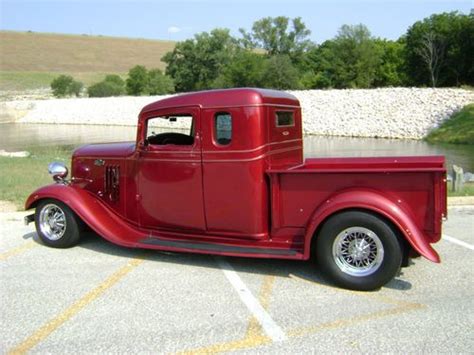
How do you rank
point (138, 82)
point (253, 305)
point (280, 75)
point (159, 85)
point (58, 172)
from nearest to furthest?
point (253, 305) < point (58, 172) < point (280, 75) < point (159, 85) < point (138, 82)

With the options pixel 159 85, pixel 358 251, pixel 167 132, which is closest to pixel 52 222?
pixel 167 132

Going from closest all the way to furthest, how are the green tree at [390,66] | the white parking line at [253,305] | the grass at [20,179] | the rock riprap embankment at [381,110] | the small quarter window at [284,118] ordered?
the white parking line at [253,305]
the small quarter window at [284,118]
the grass at [20,179]
the rock riprap embankment at [381,110]
the green tree at [390,66]

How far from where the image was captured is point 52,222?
682cm

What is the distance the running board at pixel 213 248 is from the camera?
5.39 m

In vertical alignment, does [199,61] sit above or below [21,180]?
above

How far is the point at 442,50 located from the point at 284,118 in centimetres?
4899

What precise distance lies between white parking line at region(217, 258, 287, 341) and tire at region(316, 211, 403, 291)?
0.84 meters

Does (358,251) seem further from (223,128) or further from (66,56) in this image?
(66,56)

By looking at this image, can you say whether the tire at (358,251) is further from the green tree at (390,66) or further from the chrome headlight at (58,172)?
the green tree at (390,66)

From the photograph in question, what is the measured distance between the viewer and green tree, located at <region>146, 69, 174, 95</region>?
79125 mm

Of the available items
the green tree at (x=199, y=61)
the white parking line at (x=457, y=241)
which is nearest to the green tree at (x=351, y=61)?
the green tree at (x=199, y=61)

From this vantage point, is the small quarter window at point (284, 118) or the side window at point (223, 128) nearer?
the side window at point (223, 128)

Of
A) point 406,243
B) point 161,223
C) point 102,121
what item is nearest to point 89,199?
point 161,223

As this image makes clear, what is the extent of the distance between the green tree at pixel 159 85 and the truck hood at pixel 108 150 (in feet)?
239
